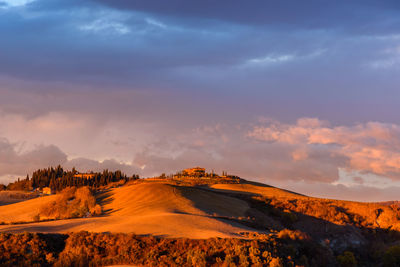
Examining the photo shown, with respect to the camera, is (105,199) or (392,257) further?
(105,199)

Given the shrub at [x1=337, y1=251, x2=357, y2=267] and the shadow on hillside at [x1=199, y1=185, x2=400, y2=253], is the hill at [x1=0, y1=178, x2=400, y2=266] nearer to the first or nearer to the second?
the shadow on hillside at [x1=199, y1=185, x2=400, y2=253]

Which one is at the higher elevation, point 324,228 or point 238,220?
point 238,220

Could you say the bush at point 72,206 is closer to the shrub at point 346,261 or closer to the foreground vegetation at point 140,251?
the foreground vegetation at point 140,251

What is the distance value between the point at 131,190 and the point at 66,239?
21689 mm

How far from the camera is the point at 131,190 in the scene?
1772 inches

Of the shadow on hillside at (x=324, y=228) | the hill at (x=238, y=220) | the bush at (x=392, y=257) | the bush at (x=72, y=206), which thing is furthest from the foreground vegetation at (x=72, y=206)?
the bush at (x=392, y=257)

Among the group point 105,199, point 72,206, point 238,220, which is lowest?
point 72,206

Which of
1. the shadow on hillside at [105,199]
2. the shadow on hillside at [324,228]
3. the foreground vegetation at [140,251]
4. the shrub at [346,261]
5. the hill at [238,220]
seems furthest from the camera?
the shadow on hillside at [105,199]

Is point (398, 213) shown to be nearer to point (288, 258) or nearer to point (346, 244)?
point (346, 244)

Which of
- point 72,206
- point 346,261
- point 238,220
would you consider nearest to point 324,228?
point 346,261

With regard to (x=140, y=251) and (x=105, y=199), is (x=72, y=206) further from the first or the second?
(x=140, y=251)

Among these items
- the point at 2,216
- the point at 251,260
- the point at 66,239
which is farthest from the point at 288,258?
the point at 2,216

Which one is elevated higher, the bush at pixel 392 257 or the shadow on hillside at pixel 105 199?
the shadow on hillside at pixel 105 199

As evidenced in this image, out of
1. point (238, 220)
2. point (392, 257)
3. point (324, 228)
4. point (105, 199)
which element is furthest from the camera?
point (105, 199)
